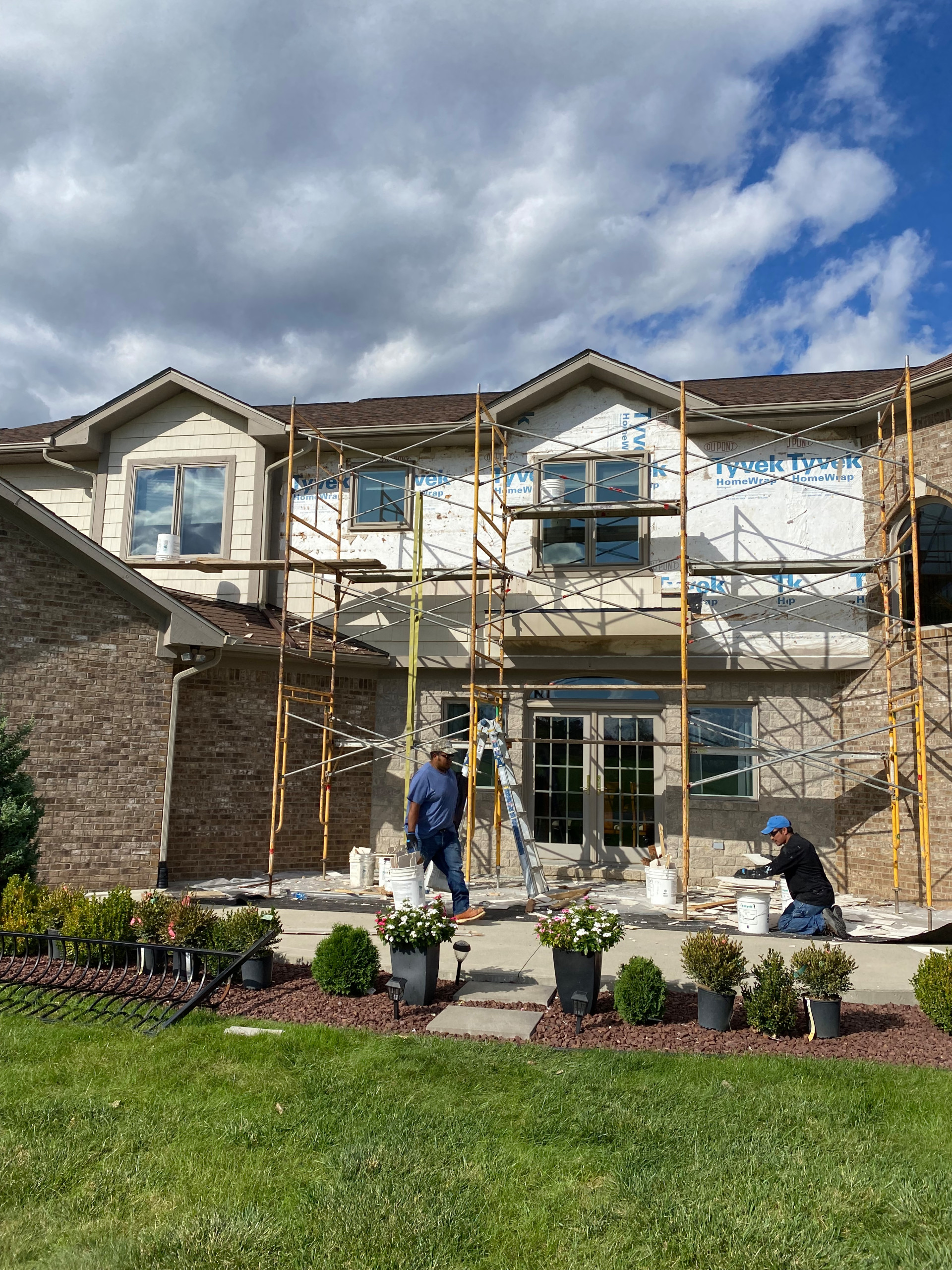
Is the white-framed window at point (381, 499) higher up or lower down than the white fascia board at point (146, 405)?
lower down

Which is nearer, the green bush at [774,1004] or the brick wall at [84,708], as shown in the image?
the green bush at [774,1004]

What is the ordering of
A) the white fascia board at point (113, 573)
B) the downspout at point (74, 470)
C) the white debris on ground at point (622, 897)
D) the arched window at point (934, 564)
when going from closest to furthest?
the white debris on ground at point (622, 897)
the white fascia board at point (113, 573)
the arched window at point (934, 564)
the downspout at point (74, 470)

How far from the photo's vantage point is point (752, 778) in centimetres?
1307

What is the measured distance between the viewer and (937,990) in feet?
18.7

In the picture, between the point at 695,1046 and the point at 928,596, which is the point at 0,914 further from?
the point at 928,596

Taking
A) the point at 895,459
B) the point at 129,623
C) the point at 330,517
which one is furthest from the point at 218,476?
the point at 895,459

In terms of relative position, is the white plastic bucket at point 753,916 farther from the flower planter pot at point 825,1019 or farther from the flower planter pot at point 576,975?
the flower planter pot at point 576,975

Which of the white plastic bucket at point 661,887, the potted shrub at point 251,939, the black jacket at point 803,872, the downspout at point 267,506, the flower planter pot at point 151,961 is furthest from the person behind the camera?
the downspout at point 267,506

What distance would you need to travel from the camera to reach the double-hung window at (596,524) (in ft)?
45.8

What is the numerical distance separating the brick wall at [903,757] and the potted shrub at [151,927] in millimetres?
8918

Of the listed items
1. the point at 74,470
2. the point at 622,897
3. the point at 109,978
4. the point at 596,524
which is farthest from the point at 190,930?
the point at 74,470

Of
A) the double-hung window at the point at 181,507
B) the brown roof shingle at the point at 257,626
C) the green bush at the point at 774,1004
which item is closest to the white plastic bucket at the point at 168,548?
the double-hung window at the point at 181,507

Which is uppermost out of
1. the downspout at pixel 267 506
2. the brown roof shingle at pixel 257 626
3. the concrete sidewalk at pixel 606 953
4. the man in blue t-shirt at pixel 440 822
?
the downspout at pixel 267 506

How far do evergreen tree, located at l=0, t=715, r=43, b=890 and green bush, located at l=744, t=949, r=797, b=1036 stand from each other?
6.21m
